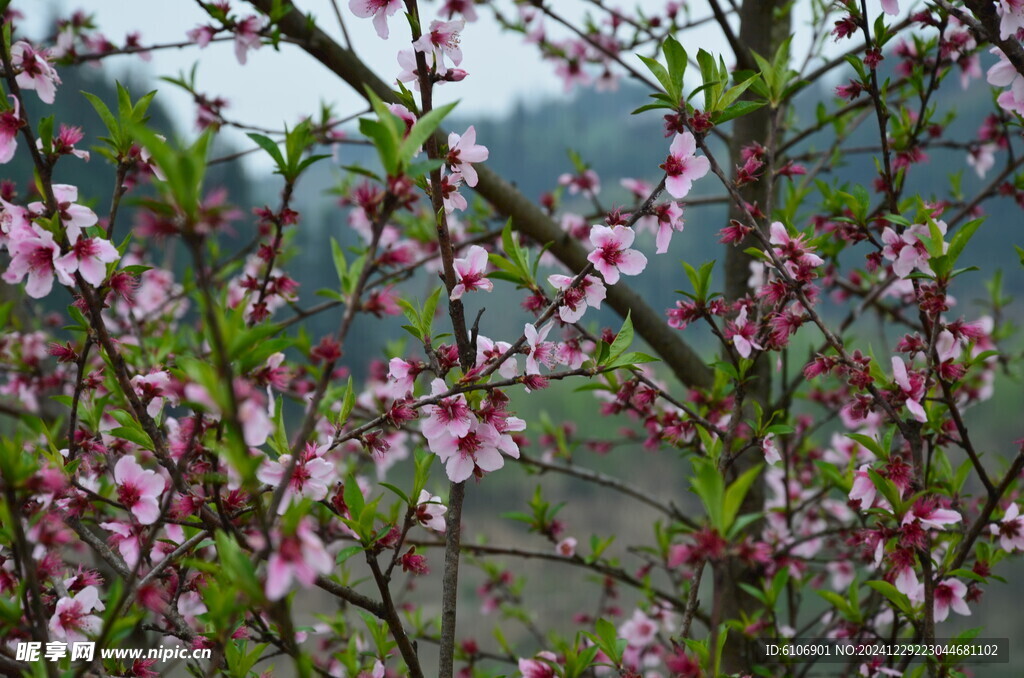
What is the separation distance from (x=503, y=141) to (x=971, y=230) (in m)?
3.20

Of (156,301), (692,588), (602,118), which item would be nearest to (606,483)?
(692,588)

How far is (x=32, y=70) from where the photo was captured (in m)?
1.04

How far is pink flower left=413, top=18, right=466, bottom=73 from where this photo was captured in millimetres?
911

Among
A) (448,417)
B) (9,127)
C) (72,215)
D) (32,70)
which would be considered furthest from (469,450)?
(32,70)

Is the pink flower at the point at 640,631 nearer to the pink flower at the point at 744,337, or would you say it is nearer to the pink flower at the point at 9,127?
the pink flower at the point at 744,337

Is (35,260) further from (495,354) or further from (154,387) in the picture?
(495,354)

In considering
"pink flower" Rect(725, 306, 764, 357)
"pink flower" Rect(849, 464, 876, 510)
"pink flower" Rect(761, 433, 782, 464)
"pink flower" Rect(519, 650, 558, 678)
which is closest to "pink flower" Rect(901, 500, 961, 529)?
Answer: "pink flower" Rect(849, 464, 876, 510)

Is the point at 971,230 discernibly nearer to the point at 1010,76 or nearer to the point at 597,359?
the point at 1010,76

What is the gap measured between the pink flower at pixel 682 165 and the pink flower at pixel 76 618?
91 cm

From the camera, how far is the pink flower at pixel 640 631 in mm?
2156

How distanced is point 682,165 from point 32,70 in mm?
937

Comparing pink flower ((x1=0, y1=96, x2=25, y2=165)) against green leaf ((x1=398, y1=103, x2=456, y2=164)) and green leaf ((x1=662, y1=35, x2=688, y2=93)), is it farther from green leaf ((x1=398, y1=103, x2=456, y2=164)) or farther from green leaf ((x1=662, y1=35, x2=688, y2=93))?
green leaf ((x1=662, y1=35, x2=688, y2=93))

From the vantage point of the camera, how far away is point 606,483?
1869mm

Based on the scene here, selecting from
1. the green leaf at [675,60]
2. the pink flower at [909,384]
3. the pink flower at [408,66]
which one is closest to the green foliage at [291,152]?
the pink flower at [408,66]
